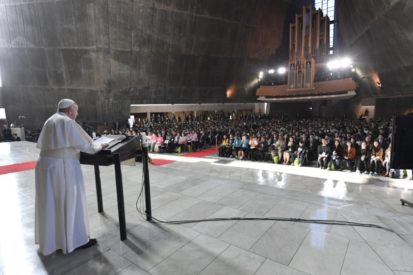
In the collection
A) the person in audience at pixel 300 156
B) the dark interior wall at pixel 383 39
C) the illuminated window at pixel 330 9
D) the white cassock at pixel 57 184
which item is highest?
the illuminated window at pixel 330 9

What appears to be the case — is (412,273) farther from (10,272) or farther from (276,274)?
(10,272)

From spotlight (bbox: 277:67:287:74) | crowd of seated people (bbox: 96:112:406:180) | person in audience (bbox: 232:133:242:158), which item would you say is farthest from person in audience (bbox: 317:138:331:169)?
spotlight (bbox: 277:67:287:74)

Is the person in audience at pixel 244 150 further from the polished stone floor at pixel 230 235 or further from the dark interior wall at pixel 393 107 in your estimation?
the dark interior wall at pixel 393 107

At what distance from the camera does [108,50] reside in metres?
17.5

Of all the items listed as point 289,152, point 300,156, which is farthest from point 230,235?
point 289,152

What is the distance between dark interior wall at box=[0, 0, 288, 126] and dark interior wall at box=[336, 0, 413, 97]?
32.2ft

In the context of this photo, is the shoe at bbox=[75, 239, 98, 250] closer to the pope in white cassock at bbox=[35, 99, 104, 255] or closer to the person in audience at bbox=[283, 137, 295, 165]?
the pope in white cassock at bbox=[35, 99, 104, 255]

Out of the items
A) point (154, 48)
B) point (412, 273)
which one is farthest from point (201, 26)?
point (412, 273)

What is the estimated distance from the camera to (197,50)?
21062mm

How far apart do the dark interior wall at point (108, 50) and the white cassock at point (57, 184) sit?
1692 centimetres

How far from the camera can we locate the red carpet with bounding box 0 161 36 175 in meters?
7.40

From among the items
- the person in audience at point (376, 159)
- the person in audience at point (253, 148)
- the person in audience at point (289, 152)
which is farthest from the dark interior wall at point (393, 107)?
the person in audience at point (253, 148)

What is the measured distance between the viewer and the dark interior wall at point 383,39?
10.5 m

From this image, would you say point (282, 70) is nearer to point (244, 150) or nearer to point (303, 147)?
point (244, 150)
